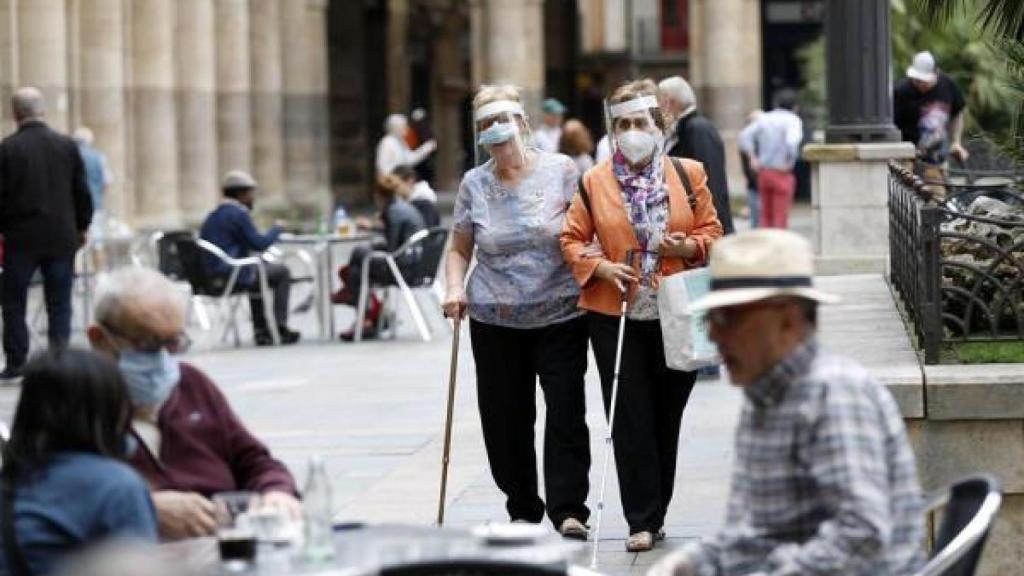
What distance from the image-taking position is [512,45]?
47.4m

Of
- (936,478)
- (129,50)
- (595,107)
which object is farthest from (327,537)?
(595,107)

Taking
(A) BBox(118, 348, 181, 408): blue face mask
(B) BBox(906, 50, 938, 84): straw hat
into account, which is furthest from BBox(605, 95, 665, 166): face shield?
(B) BBox(906, 50, 938, 84): straw hat

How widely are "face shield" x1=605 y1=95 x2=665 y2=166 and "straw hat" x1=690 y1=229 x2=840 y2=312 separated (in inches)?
166

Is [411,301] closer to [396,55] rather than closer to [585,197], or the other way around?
[585,197]

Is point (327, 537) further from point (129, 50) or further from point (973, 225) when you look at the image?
point (129, 50)

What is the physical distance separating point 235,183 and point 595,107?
38.6 m

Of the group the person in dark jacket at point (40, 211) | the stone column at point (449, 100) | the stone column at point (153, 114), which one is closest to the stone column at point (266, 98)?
the stone column at point (153, 114)

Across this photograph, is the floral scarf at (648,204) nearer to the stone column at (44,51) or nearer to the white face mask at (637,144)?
the white face mask at (637,144)

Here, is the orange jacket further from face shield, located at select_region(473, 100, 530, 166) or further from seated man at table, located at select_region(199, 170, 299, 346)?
seated man at table, located at select_region(199, 170, 299, 346)

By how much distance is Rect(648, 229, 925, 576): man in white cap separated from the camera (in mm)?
5723

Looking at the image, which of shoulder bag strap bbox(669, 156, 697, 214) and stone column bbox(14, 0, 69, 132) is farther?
stone column bbox(14, 0, 69, 132)

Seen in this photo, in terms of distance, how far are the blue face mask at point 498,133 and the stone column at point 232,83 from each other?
104 feet

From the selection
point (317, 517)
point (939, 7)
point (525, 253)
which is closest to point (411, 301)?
point (939, 7)

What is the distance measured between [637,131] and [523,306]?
81 centimetres
